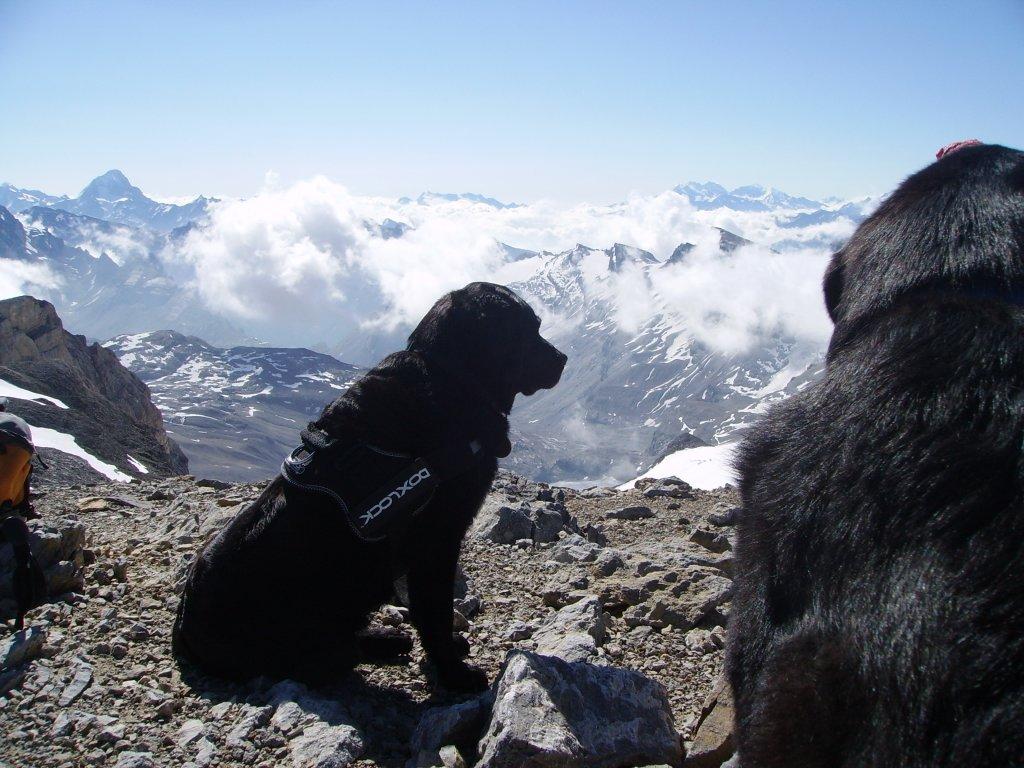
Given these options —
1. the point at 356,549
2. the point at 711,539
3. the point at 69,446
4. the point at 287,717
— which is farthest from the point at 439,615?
the point at 69,446

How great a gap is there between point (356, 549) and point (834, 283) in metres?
2.75

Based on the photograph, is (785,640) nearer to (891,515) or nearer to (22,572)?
(891,515)

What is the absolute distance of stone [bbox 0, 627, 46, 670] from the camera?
162 inches

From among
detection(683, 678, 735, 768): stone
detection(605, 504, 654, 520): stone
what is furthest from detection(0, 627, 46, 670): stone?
detection(605, 504, 654, 520): stone

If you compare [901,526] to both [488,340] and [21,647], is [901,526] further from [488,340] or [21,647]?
[21,647]

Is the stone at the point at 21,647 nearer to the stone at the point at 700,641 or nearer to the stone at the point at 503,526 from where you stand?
the stone at the point at 700,641

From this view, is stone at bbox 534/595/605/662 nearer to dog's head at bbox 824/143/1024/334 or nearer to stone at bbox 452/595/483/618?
stone at bbox 452/595/483/618

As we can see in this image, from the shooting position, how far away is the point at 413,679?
14.9ft

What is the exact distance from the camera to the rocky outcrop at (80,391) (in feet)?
95.4

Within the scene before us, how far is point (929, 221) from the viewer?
8.66 ft

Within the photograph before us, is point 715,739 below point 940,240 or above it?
below

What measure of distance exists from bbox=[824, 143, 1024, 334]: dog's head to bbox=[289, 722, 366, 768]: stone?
2684 millimetres

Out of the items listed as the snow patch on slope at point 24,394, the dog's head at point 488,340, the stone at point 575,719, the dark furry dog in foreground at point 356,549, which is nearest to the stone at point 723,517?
the dog's head at point 488,340

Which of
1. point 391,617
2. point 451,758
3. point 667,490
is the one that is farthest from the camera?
point 667,490
